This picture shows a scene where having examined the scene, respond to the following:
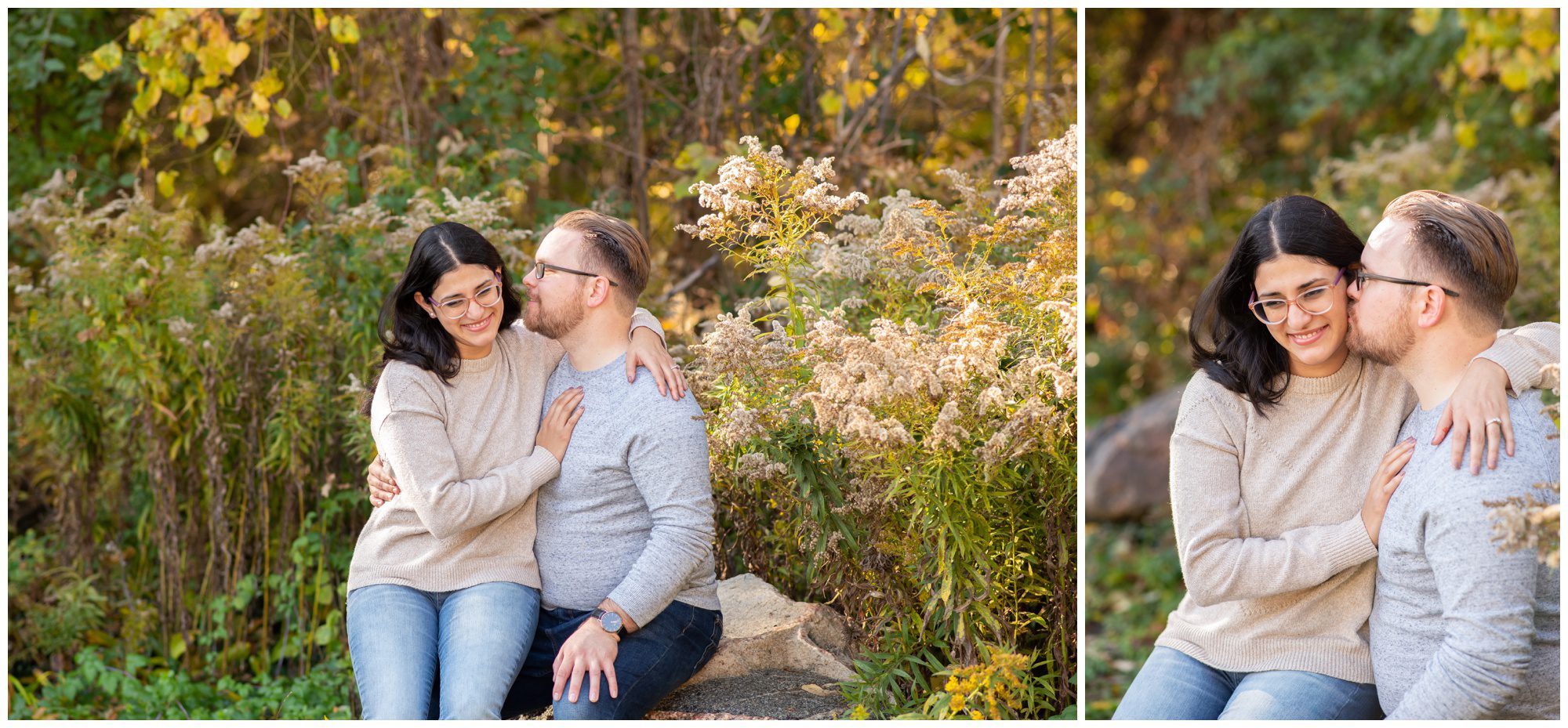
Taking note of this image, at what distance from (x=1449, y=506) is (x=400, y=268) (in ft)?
9.20

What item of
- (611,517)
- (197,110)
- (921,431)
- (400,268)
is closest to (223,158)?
(197,110)

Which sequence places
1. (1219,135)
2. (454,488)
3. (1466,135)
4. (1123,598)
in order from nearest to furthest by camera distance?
1. (454,488)
2. (1123,598)
3. (1466,135)
4. (1219,135)

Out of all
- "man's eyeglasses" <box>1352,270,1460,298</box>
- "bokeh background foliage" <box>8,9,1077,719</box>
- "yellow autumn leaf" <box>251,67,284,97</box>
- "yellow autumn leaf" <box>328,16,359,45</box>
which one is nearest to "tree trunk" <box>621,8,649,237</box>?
"bokeh background foliage" <box>8,9,1077,719</box>

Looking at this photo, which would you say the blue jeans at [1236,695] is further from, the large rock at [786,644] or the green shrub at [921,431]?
the large rock at [786,644]

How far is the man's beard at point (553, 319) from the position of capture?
2.65 metres

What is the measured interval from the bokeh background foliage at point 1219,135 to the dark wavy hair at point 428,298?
390cm

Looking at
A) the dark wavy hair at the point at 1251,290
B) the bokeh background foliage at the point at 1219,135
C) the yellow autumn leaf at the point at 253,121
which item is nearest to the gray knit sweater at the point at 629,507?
the dark wavy hair at the point at 1251,290

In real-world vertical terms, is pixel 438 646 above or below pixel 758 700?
above

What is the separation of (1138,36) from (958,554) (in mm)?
7340

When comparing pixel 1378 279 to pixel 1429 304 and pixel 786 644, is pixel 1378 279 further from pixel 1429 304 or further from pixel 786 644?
pixel 786 644

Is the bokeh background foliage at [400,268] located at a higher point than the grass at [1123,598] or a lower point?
higher

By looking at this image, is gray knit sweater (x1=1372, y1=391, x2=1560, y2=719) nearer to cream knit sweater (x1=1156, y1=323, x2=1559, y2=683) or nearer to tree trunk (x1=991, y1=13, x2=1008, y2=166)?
cream knit sweater (x1=1156, y1=323, x2=1559, y2=683)

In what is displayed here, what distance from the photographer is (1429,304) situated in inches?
84.2

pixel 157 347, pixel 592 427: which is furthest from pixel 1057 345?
pixel 157 347
